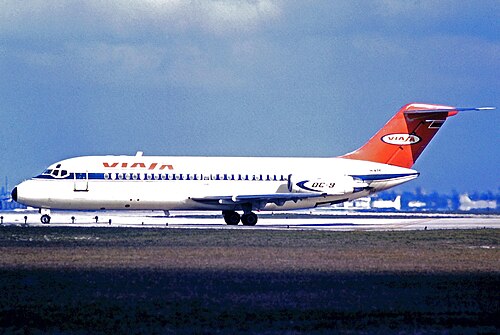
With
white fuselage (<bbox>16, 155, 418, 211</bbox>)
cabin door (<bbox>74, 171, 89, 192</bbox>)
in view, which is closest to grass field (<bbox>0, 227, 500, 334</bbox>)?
cabin door (<bbox>74, 171, 89, 192</bbox>)

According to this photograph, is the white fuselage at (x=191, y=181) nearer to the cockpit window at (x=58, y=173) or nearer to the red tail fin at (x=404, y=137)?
the cockpit window at (x=58, y=173)

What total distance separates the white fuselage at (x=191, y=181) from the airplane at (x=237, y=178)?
0.19 ft

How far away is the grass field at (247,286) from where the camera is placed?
1656 centimetres

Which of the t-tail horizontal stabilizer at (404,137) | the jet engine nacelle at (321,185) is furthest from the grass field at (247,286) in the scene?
the t-tail horizontal stabilizer at (404,137)

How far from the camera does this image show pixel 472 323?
54.7 ft

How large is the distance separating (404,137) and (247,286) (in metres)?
40.1

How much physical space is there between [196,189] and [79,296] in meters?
36.6

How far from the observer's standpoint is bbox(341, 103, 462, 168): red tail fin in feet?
200

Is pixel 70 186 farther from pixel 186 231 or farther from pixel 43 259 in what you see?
pixel 43 259

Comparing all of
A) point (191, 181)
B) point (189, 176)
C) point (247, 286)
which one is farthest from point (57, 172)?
point (247, 286)

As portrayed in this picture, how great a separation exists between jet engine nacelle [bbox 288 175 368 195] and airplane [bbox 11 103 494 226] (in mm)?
60

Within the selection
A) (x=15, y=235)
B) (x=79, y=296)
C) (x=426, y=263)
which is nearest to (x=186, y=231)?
(x=15, y=235)

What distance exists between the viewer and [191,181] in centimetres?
5672

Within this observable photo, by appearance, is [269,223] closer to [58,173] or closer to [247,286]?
[58,173]
